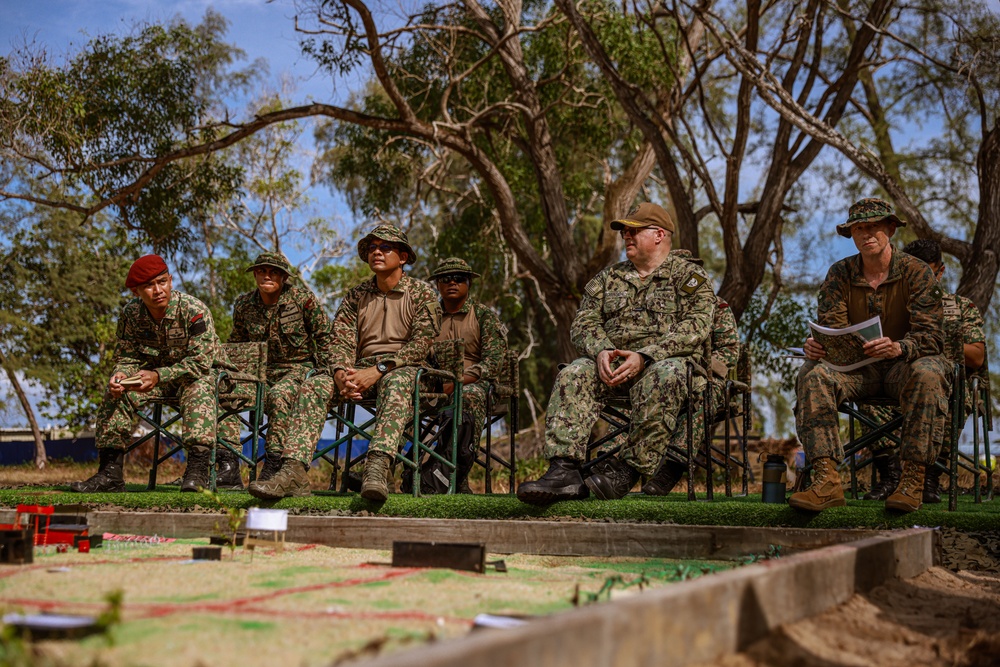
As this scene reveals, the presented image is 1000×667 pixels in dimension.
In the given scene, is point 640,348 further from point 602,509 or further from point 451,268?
point 451,268

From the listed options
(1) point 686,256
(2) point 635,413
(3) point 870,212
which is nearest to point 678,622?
(2) point 635,413

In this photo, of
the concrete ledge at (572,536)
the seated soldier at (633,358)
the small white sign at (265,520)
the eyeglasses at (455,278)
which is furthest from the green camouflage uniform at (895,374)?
the eyeglasses at (455,278)

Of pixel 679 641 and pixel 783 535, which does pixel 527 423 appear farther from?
pixel 679 641

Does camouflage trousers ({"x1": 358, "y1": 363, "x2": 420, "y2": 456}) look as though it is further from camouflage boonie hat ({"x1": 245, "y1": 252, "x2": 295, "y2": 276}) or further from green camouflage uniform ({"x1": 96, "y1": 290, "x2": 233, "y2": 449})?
camouflage boonie hat ({"x1": 245, "y1": 252, "x2": 295, "y2": 276})

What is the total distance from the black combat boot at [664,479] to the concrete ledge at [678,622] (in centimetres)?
296

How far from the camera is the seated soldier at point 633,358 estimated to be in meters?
5.31

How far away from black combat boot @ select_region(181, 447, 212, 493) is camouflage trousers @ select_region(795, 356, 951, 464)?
3.72 meters

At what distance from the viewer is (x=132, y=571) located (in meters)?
3.68

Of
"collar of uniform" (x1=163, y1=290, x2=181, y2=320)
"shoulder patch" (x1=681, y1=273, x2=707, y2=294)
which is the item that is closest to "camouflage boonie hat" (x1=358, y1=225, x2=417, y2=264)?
"collar of uniform" (x1=163, y1=290, x2=181, y2=320)

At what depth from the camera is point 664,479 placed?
673 cm

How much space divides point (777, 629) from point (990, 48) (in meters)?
11.6

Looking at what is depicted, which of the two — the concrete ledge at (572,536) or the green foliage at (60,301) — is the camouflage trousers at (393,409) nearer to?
the concrete ledge at (572,536)

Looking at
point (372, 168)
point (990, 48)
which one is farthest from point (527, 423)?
point (990, 48)

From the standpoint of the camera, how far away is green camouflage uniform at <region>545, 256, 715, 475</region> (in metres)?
5.34
